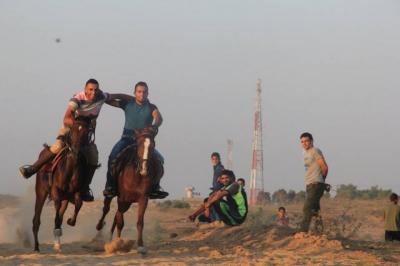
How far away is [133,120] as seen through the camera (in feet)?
47.3

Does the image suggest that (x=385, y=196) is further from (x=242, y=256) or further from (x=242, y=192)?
(x=242, y=256)

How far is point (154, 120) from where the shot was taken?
14086 millimetres

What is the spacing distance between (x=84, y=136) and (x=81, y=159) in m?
0.61

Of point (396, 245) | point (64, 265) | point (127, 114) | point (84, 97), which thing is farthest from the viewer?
point (396, 245)

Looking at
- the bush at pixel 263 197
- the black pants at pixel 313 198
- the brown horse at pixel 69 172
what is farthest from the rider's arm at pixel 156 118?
the bush at pixel 263 197

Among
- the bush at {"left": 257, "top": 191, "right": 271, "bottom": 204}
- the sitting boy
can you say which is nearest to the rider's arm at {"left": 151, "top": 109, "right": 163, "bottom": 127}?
the sitting boy

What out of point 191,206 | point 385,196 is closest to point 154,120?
point 191,206

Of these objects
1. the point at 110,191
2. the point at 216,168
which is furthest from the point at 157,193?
the point at 216,168

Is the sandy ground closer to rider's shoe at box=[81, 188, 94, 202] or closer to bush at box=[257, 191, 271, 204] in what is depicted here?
rider's shoe at box=[81, 188, 94, 202]

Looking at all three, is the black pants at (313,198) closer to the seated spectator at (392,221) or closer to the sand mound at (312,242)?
the sand mound at (312,242)

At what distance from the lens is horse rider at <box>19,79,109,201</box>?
13234 mm

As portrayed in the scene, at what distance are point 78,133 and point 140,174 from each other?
1377 mm

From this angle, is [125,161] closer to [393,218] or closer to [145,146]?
[145,146]

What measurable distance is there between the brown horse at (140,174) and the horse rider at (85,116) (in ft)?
1.90
